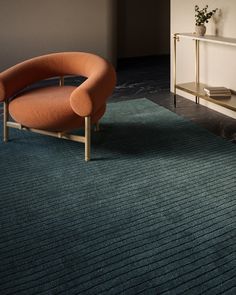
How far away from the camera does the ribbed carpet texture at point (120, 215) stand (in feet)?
5.11

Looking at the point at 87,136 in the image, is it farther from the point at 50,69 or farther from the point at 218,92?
the point at 218,92

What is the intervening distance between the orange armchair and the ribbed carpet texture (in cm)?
23

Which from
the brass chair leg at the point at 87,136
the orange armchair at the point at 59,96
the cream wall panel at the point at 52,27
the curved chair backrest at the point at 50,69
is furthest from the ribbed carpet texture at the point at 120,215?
the cream wall panel at the point at 52,27

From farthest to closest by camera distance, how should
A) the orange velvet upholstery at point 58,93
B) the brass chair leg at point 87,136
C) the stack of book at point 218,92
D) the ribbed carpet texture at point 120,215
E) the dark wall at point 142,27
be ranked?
the dark wall at point 142,27
the stack of book at point 218,92
the brass chair leg at point 87,136
the orange velvet upholstery at point 58,93
the ribbed carpet texture at point 120,215

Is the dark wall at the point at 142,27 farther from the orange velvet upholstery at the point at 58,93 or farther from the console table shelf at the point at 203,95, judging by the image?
the orange velvet upholstery at the point at 58,93

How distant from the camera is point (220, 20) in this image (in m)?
3.53

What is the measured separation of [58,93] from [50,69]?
1.23 ft

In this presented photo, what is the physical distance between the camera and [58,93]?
2.97 metres

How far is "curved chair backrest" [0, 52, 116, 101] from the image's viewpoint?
293 cm

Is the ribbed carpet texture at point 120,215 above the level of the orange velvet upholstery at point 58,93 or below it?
below

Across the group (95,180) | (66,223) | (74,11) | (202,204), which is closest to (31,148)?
(95,180)

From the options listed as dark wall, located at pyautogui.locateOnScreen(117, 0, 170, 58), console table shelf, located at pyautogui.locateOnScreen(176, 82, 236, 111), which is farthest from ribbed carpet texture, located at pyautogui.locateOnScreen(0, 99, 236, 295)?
dark wall, located at pyautogui.locateOnScreen(117, 0, 170, 58)

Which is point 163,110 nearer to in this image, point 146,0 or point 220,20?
point 220,20

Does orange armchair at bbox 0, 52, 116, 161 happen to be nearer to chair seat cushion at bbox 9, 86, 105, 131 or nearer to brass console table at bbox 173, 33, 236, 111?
chair seat cushion at bbox 9, 86, 105, 131
